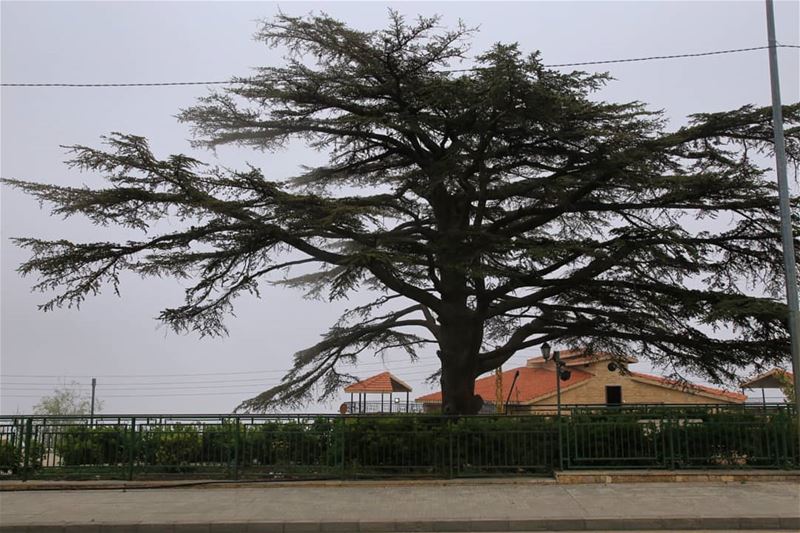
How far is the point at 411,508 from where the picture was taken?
1140 cm

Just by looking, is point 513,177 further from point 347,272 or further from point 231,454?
point 231,454

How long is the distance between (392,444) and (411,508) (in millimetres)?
3061

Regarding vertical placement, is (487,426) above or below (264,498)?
above

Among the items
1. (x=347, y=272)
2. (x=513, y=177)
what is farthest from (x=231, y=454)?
(x=513, y=177)

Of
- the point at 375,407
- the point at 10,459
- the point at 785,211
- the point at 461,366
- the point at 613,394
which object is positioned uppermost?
the point at 785,211

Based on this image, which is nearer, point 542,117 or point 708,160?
point 542,117

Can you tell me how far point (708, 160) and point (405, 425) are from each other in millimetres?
11001

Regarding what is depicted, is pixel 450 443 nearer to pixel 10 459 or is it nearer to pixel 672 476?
pixel 672 476

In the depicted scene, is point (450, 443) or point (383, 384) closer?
point (450, 443)

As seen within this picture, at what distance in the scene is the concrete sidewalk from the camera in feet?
34.0

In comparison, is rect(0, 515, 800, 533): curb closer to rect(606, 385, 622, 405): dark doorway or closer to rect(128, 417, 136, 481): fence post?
rect(128, 417, 136, 481): fence post

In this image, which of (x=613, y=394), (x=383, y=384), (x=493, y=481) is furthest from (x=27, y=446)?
(x=613, y=394)

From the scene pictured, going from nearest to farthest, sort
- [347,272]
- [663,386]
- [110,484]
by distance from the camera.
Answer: [110,484] → [347,272] → [663,386]

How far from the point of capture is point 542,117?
53.7ft
